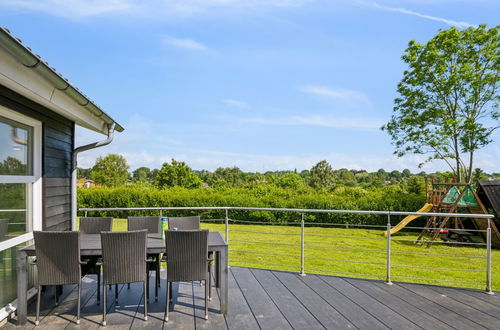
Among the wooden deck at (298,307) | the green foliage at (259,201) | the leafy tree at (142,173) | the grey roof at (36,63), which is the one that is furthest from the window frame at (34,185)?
the leafy tree at (142,173)

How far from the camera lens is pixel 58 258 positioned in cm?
323

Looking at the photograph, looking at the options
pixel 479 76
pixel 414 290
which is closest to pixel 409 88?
pixel 479 76

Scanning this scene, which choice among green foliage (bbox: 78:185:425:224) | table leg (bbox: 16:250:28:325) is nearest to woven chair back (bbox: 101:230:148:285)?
table leg (bbox: 16:250:28:325)

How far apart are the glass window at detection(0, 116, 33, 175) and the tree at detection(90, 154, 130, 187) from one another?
38.3 meters

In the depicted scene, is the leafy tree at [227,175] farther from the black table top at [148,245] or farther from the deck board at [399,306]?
the black table top at [148,245]

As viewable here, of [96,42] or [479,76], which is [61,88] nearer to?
[96,42]

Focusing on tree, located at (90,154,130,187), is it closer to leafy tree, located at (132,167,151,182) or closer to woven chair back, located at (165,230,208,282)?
leafy tree, located at (132,167,151,182)

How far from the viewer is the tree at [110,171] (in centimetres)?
4047

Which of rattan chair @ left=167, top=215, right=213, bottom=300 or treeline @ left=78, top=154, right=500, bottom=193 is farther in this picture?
treeline @ left=78, top=154, right=500, bottom=193

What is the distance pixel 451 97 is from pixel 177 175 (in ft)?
78.7

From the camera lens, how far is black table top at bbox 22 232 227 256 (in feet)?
11.2

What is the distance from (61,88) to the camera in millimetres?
3051

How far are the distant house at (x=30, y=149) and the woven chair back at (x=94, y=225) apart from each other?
334mm

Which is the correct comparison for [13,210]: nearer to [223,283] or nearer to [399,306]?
Result: [223,283]
